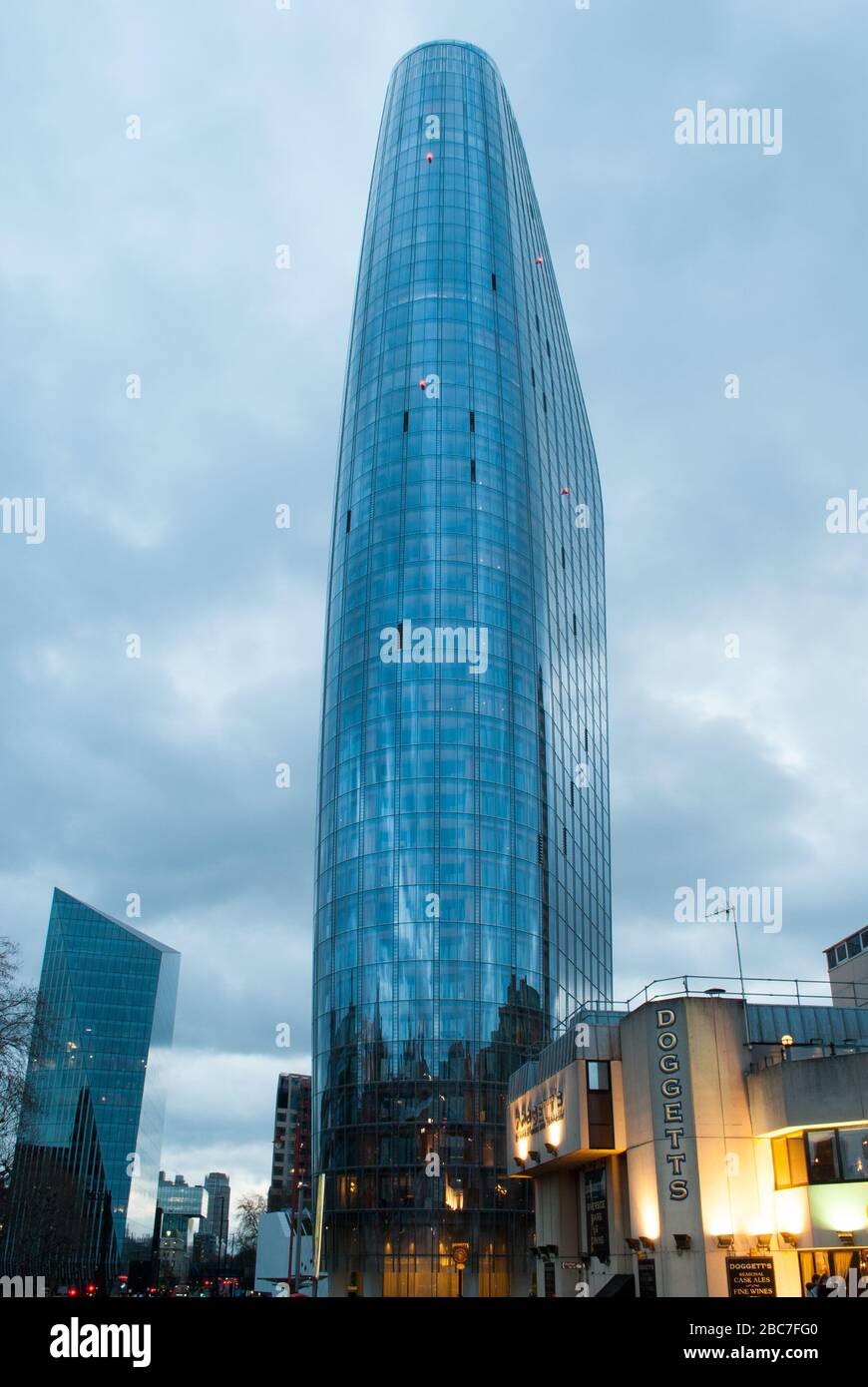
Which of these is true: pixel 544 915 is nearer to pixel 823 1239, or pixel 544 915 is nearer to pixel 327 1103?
pixel 327 1103

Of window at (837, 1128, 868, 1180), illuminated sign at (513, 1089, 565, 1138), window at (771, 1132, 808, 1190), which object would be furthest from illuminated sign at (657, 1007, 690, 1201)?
illuminated sign at (513, 1089, 565, 1138)

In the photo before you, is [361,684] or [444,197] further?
[444,197]

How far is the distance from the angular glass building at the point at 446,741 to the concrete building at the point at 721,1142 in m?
60.0

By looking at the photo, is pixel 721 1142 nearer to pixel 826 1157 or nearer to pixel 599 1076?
pixel 826 1157

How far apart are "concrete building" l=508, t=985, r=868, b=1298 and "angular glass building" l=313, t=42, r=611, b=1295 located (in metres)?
60.0

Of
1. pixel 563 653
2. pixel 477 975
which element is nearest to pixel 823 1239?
pixel 477 975

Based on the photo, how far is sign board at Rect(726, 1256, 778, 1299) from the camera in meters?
30.7

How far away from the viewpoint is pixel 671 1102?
33688mm

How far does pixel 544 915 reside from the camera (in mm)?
108375

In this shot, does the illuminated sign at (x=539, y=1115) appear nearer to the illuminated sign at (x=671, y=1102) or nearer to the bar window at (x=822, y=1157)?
the illuminated sign at (x=671, y=1102)

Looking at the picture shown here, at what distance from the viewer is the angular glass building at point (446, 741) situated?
98562 mm

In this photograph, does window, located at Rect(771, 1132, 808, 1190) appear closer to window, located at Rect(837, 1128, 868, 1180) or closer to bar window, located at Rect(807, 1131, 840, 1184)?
bar window, located at Rect(807, 1131, 840, 1184)

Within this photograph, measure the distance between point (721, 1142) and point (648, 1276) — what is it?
5285mm

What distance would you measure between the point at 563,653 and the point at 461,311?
39697 mm
